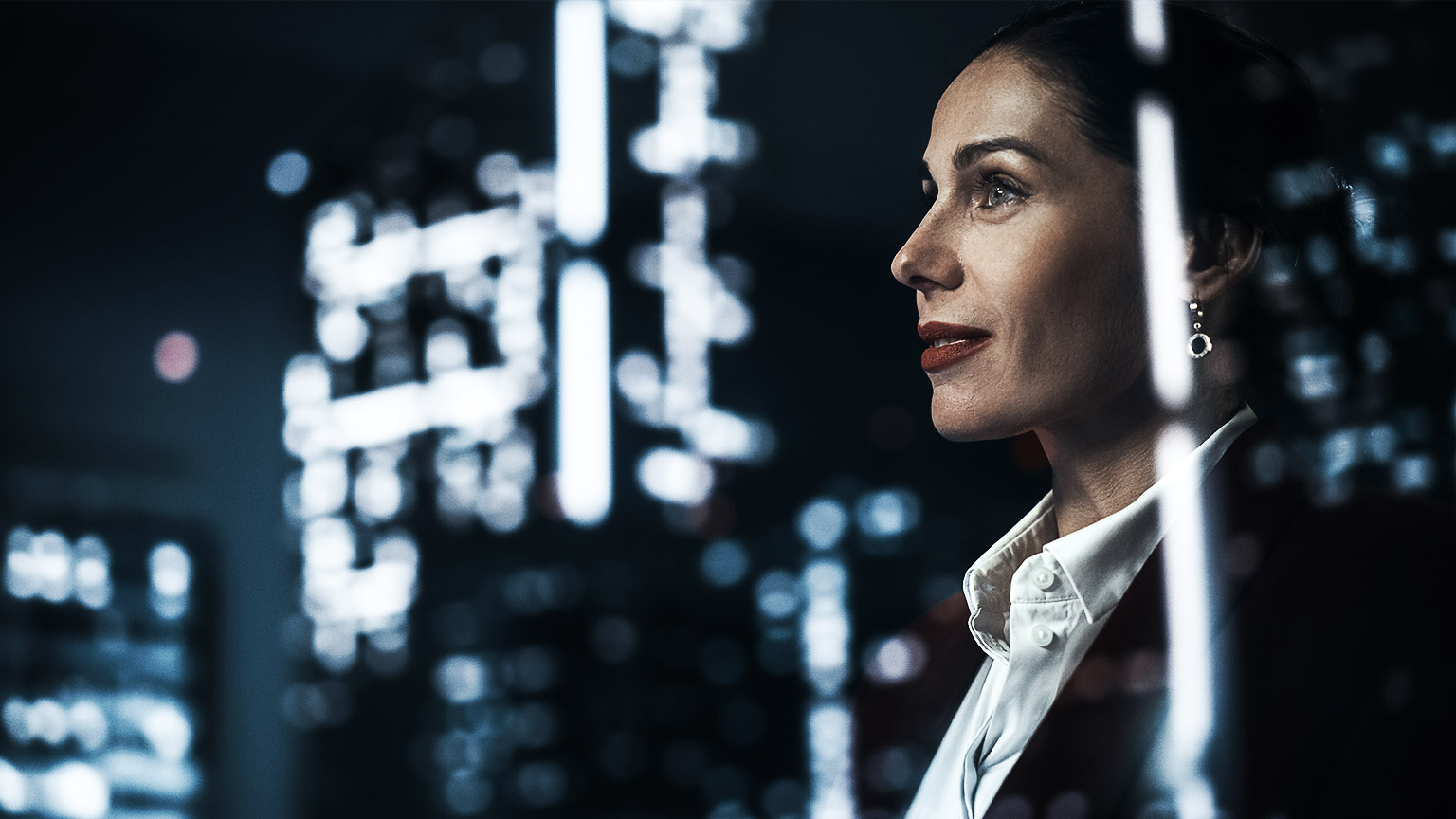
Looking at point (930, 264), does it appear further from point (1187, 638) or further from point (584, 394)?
point (584, 394)

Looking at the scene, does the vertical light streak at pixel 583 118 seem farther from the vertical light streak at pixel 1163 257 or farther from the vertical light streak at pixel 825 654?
the vertical light streak at pixel 1163 257

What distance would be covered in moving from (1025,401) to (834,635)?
71.1 inches

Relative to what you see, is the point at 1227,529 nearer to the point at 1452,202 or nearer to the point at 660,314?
the point at 1452,202

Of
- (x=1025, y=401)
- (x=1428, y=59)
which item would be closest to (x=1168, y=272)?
(x=1025, y=401)

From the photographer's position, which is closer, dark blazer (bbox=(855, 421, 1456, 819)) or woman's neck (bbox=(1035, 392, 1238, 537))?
dark blazer (bbox=(855, 421, 1456, 819))

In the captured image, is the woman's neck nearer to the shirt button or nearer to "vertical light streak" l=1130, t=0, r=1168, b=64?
the shirt button

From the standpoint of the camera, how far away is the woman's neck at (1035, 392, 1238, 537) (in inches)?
21.9

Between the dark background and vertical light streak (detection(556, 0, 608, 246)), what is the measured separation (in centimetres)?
4

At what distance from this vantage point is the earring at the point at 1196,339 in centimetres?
56

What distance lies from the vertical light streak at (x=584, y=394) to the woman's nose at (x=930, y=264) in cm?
177

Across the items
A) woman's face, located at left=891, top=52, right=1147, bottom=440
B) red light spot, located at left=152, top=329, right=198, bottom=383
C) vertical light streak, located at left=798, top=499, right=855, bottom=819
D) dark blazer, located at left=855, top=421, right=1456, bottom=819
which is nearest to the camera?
dark blazer, located at left=855, top=421, right=1456, bottom=819

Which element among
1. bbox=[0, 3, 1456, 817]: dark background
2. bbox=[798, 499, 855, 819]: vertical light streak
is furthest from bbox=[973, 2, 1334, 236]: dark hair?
bbox=[798, 499, 855, 819]: vertical light streak

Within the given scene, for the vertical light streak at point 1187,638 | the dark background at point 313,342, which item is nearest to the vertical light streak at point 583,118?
the dark background at point 313,342

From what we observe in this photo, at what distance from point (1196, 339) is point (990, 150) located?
4.9 inches
